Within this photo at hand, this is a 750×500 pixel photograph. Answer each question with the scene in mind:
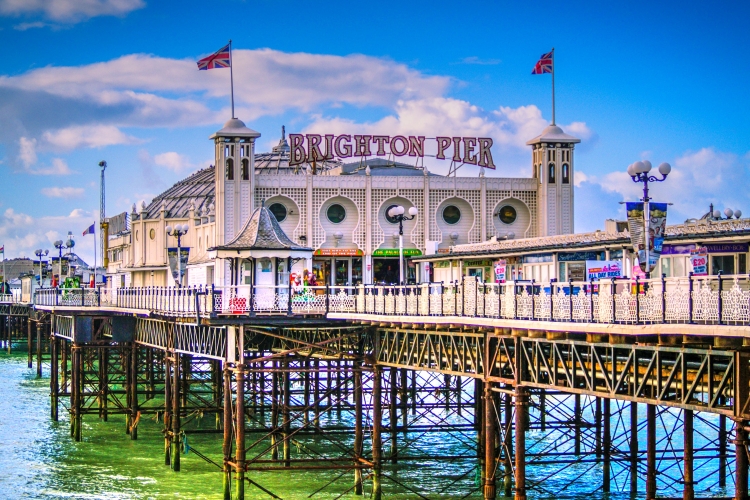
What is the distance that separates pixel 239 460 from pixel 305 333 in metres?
7.07

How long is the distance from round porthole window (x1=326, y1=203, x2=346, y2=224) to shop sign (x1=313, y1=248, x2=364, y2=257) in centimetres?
196

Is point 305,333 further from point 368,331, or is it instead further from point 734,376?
point 734,376

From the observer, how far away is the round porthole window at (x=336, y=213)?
7962 centimetres

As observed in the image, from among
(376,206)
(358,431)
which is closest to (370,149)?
(376,206)

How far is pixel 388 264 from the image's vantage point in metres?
81.1

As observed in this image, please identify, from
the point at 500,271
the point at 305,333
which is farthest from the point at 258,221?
the point at 500,271

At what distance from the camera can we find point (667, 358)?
28031 mm

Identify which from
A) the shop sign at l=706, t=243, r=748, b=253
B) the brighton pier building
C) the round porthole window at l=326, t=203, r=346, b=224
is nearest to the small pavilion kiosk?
the shop sign at l=706, t=243, r=748, b=253

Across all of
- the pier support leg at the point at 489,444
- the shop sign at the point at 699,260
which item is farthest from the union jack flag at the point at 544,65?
the pier support leg at the point at 489,444

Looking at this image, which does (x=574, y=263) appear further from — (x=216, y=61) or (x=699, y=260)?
(x=216, y=61)

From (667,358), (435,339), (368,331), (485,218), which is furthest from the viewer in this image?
(485,218)

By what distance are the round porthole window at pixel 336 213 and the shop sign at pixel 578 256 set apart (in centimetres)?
Answer: 3118

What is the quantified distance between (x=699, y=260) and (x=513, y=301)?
1038 cm

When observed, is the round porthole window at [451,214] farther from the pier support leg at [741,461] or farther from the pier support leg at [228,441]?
the pier support leg at [741,461]
